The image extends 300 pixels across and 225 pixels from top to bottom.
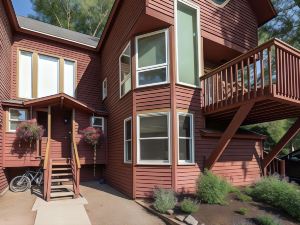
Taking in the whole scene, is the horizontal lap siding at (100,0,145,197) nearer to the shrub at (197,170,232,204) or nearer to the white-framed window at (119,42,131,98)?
the white-framed window at (119,42,131,98)

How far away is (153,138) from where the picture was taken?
9523 millimetres

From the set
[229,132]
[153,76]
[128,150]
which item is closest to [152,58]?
[153,76]

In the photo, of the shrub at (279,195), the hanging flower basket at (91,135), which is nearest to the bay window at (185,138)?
the shrub at (279,195)

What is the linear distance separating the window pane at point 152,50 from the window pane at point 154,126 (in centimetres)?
194

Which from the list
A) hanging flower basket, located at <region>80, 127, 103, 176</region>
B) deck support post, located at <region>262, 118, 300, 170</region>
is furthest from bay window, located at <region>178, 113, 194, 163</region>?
hanging flower basket, located at <region>80, 127, 103, 176</region>

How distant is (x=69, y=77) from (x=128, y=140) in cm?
580

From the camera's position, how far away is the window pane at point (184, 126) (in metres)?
9.48

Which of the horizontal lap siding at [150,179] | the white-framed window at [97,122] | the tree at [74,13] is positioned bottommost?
the horizontal lap siding at [150,179]

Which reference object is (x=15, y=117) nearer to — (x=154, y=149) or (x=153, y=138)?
(x=153, y=138)

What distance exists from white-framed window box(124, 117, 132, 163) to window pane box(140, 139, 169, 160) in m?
0.84

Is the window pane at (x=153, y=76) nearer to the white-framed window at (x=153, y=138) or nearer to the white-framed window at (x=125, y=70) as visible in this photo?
the white-framed window at (x=125, y=70)

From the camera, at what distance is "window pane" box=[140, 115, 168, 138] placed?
30.8ft

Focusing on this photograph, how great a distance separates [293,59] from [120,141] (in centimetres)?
667

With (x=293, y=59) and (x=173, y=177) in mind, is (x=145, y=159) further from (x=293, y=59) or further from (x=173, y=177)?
(x=293, y=59)
